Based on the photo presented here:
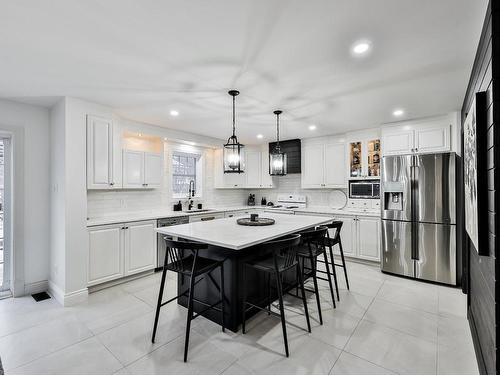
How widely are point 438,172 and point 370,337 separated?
2.50 metres

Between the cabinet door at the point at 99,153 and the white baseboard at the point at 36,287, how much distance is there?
144 cm

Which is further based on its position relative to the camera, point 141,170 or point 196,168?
point 196,168

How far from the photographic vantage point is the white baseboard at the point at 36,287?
127 inches

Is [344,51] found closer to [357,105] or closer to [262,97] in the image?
[262,97]

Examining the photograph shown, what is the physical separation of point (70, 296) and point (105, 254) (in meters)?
0.57

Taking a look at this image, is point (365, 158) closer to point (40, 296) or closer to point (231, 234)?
point (231, 234)

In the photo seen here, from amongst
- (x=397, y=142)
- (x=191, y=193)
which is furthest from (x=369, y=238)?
(x=191, y=193)

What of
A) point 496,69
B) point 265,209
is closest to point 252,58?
point 496,69

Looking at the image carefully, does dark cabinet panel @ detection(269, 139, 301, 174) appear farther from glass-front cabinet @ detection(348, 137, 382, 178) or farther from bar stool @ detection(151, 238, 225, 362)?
bar stool @ detection(151, 238, 225, 362)

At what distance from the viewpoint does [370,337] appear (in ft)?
7.54

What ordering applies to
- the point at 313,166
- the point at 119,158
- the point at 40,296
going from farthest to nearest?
the point at 313,166 → the point at 119,158 → the point at 40,296

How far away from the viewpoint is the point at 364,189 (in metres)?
4.71

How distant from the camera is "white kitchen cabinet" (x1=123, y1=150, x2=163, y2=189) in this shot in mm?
3939

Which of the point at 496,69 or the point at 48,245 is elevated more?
the point at 496,69
